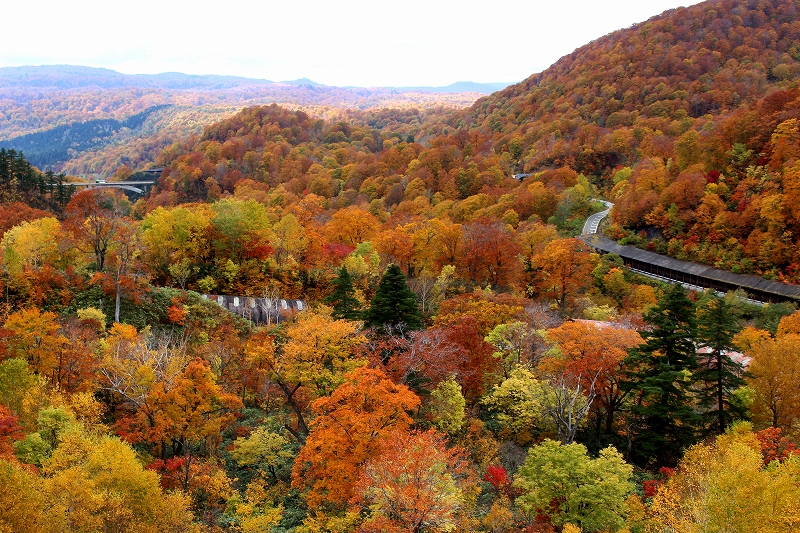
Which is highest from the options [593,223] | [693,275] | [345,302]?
[345,302]

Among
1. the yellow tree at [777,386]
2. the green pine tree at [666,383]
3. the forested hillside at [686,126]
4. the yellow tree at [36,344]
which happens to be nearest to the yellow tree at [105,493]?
the yellow tree at [36,344]

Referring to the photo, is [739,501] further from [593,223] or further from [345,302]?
[593,223]

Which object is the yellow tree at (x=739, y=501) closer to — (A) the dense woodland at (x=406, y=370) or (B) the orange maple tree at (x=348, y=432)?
(A) the dense woodland at (x=406, y=370)

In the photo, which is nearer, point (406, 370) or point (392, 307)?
point (406, 370)

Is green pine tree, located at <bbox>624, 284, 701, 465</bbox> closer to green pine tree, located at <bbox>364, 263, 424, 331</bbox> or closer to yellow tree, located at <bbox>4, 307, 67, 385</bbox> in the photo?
green pine tree, located at <bbox>364, 263, 424, 331</bbox>

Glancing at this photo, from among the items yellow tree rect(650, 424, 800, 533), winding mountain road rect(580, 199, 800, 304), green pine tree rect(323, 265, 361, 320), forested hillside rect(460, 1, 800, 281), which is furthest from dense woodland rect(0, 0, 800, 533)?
winding mountain road rect(580, 199, 800, 304)

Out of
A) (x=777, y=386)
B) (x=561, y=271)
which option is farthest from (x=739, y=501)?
(x=561, y=271)
